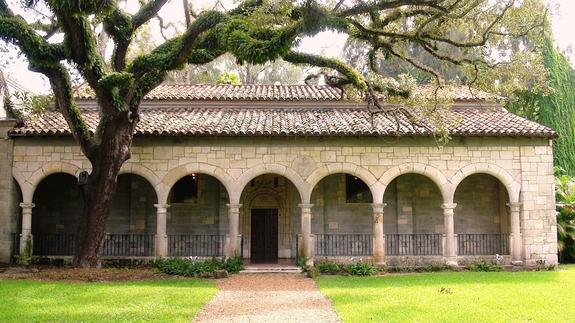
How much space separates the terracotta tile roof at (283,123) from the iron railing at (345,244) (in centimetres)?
405

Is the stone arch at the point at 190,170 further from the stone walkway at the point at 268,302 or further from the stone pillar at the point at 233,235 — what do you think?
the stone walkway at the point at 268,302

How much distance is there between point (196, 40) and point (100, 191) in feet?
→ 15.7

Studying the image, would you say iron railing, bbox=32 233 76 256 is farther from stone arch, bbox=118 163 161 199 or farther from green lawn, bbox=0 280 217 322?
green lawn, bbox=0 280 217 322

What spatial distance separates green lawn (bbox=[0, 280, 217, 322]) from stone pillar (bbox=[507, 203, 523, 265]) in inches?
377

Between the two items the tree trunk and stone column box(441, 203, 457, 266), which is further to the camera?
stone column box(441, 203, 457, 266)

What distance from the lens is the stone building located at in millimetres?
16906

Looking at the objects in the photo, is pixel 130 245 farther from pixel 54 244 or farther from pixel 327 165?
pixel 327 165

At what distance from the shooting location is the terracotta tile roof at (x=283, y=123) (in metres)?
16.4

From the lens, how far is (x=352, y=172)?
1708 cm

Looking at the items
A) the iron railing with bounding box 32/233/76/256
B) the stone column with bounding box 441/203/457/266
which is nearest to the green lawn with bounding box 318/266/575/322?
the stone column with bounding box 441/203/457/266

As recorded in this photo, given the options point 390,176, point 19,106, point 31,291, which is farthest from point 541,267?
point 19,106

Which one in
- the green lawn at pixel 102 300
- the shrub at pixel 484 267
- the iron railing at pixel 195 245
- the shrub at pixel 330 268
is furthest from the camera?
the iron railing at pixel 195 245

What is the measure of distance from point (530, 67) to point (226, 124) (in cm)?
887

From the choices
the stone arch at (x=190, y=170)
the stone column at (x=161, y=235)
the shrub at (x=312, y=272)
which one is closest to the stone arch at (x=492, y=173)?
→ the shrub at (x=312, y=272)
